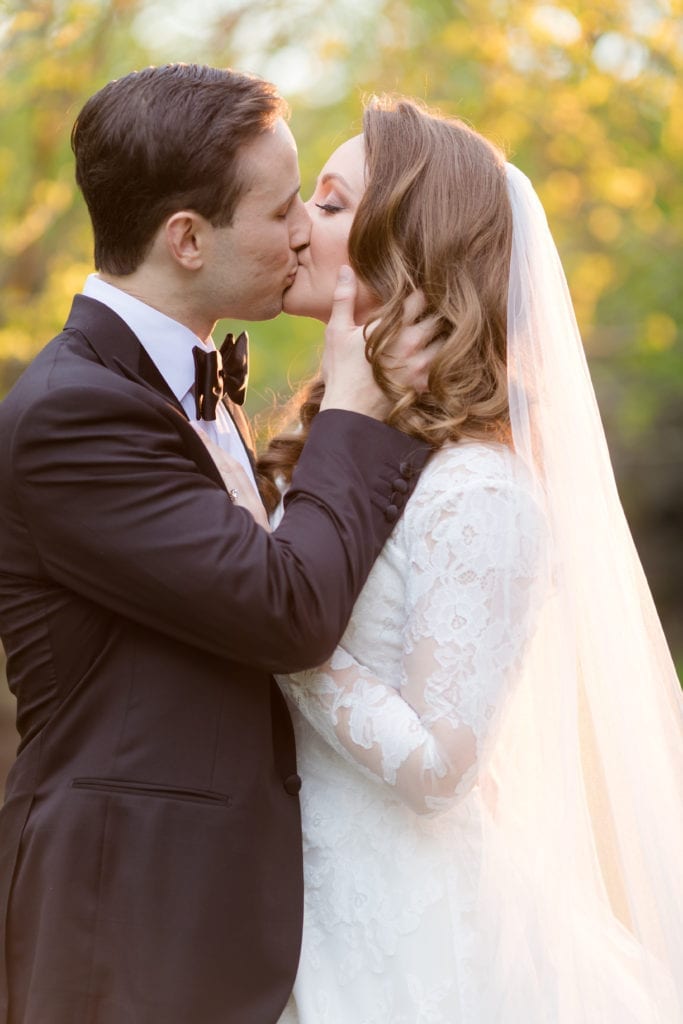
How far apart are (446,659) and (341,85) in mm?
5526

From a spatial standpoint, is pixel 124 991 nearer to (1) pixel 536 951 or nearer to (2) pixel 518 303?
(1) pixel 536 951

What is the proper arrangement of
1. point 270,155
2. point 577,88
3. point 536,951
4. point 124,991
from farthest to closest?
1. point 577,88
2. point 270,155
3. point 536,951
4. point 124,991

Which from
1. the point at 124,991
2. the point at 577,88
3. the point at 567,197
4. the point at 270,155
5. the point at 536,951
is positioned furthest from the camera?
the point at 567,197

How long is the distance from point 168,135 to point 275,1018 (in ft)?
5.62

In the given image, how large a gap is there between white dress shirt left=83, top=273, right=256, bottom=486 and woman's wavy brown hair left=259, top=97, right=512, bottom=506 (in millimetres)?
380

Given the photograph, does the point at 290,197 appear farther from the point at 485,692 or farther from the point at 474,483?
the point at 485,692

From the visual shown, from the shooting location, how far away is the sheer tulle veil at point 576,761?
2572 mm

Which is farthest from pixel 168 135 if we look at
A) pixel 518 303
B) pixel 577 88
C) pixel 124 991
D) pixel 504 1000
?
pixel 577 88

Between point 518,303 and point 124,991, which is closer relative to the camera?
point 124,991

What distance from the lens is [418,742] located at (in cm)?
250

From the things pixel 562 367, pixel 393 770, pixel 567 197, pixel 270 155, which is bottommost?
pixel 567 197

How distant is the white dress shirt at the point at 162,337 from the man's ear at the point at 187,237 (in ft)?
0.40

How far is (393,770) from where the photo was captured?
2.51 metres

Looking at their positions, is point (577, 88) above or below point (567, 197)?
above
